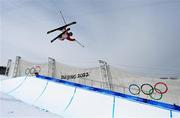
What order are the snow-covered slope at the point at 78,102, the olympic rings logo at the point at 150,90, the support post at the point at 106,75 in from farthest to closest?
the support post at the point at 106,75 < the olympic rings logo at the point at 150,90 < the snow-covered slope at the point at 78,102

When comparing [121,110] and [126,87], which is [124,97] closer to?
[121,110]

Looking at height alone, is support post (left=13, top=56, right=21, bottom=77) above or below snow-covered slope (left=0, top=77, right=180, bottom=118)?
above

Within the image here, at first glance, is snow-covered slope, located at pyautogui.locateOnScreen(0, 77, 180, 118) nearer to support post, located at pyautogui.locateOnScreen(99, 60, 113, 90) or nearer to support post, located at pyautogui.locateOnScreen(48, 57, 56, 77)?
support post, located at pyautogui.locateOnScreen(99, 60, 113, 90)

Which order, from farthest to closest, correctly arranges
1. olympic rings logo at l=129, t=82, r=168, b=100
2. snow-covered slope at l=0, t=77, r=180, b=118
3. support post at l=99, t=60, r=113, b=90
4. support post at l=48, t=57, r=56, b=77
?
support post at l=48, t=57, r=56, b=77
support post at l=99, t=60, r=113, b=90
olympic rings logo at l=129, t=82, r=168, b=100
snow-covered slope at l=0, t=77, r=180, b=118

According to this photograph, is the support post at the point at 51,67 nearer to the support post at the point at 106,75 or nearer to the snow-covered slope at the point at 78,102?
the support post at the point at 106,75

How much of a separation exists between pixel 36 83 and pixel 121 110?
2052 millimetres

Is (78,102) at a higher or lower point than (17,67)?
lower

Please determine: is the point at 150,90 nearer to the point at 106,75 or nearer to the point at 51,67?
the point at 106,75

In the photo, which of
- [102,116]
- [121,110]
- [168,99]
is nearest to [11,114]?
[102,116]

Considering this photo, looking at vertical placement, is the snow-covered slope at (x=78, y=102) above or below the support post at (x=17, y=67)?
below

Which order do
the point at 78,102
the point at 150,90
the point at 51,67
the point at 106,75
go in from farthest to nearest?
the point at 51,67 < the point at 106,75 < the point at 150,90 < the point at 78,102

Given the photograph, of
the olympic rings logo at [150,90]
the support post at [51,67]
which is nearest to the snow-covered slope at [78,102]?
the olympic rings logo at [150,90]

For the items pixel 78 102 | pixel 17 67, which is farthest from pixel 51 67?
pixel 78 102

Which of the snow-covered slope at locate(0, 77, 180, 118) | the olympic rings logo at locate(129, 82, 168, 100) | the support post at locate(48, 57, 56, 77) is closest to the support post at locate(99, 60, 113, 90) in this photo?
the olympic rings logo at locate(129, 82, 168, 100)
